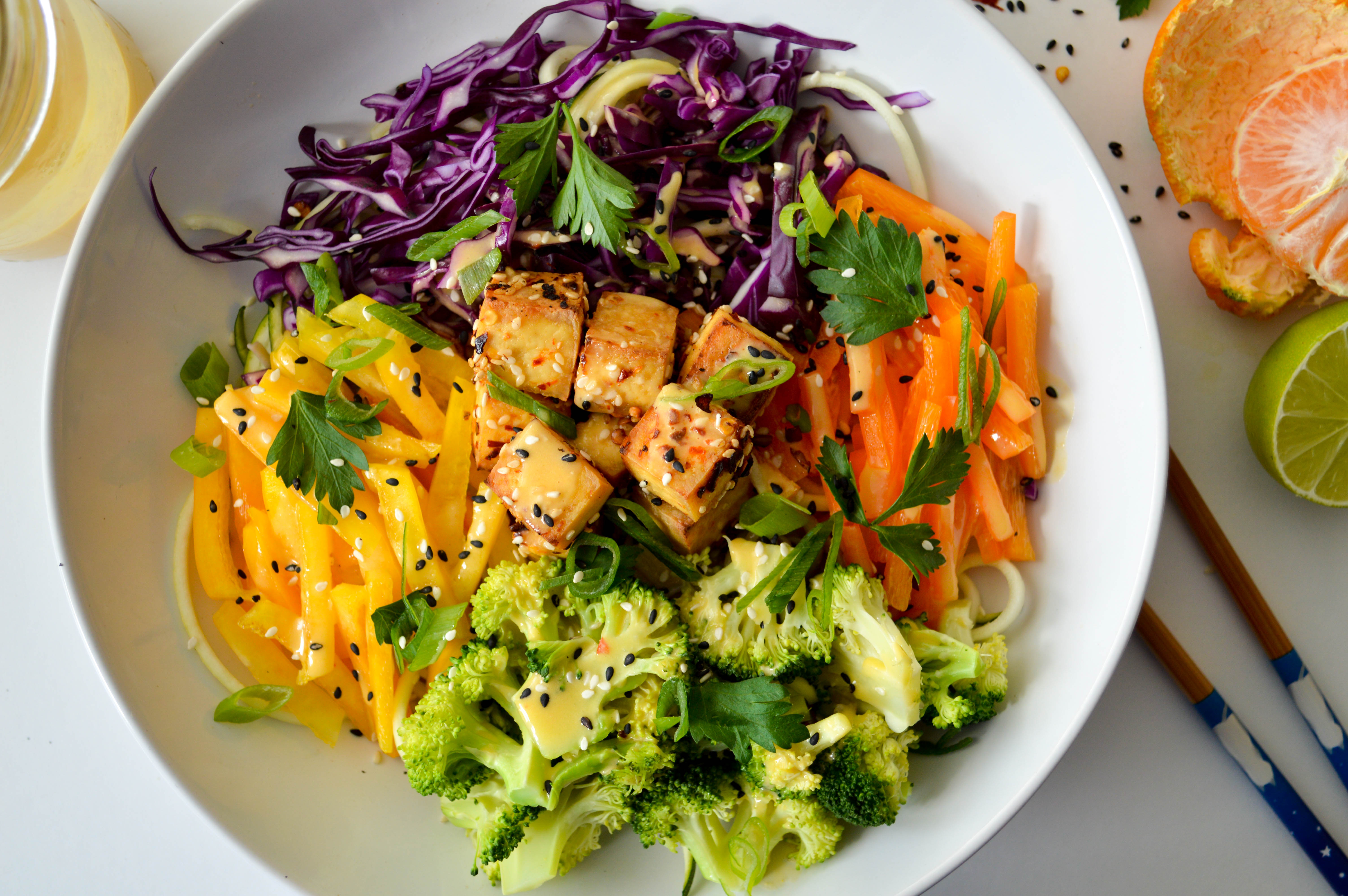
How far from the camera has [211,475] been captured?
2219 mm

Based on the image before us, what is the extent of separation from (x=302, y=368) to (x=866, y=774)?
6.09 feet

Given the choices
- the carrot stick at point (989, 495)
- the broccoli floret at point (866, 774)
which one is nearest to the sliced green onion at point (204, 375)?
the broccoli floret at point (866, 774)

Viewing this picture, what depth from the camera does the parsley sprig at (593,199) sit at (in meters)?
1.98

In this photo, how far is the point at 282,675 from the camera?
2166 millimetres

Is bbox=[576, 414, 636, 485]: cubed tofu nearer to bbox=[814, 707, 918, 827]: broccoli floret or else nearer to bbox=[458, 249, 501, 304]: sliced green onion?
bbox=[458, 249, 501, 304]: sliced green onion

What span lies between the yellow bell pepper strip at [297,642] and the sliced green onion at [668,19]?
6.26 ft

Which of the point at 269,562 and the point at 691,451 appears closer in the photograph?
the point at 691,451

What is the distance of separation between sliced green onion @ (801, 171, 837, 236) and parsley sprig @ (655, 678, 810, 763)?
116 cm

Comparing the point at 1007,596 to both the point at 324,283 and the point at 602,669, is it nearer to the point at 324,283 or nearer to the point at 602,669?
the point at 602,669

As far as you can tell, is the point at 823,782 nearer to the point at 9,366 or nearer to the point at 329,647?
the point at 329,647

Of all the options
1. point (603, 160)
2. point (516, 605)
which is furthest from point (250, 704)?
point (603, 160)

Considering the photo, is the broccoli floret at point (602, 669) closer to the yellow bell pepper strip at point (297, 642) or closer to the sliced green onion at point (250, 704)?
the yellow bell pepper strip at point (297, 642)

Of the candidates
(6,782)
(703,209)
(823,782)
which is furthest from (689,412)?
(6,782)

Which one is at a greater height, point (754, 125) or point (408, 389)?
point (754, 125)
